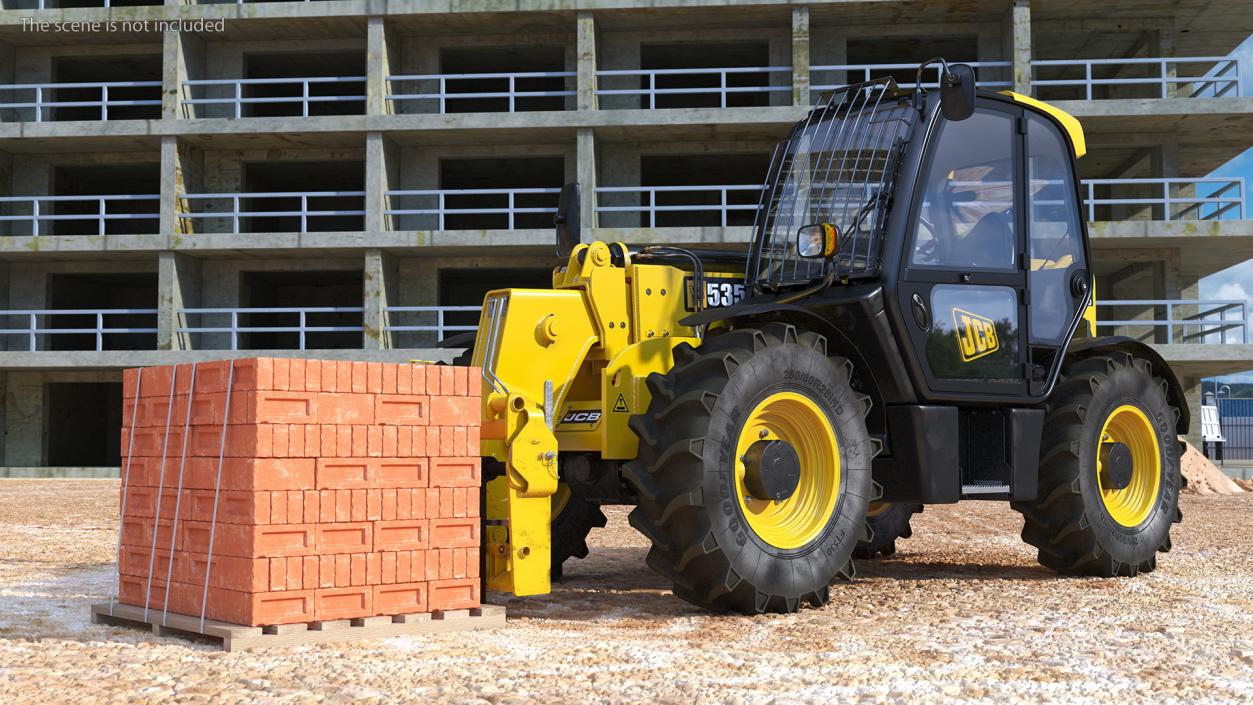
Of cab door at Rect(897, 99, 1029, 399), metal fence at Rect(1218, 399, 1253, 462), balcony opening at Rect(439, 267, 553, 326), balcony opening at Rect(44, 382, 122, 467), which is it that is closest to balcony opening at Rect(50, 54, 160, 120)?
balcony opening at Rect(44, 382, 122, 467)

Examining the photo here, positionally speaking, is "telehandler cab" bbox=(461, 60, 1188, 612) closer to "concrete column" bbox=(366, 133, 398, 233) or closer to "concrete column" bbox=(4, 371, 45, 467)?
"concrete column" bbox=(366, 133, 398, 233)

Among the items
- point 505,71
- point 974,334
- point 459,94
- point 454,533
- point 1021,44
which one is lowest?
point 454,533

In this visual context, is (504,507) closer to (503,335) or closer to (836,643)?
(503,335)

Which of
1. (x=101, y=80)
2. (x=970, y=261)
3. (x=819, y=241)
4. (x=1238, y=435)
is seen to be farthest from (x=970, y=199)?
(x=1238, y=435)

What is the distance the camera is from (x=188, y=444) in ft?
19.7

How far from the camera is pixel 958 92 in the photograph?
6840 millimetres

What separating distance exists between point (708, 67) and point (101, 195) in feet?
59.9

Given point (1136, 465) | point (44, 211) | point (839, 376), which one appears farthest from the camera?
point (44, 211)

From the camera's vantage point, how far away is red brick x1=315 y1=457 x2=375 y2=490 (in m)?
5.71

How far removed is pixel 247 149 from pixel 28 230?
642cm

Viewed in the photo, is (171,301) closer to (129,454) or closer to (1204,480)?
(1204,480)

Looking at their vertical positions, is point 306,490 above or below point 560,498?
above

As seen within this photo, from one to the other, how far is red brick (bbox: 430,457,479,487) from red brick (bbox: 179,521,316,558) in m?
0.70

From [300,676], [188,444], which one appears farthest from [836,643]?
[188,444]
